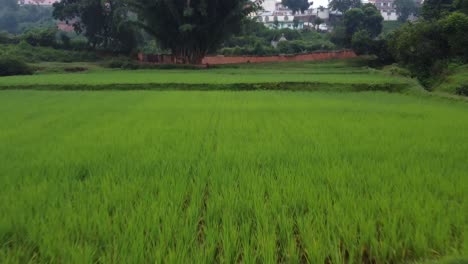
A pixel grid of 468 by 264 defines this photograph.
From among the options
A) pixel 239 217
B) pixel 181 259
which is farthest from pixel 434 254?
pixel 181 259

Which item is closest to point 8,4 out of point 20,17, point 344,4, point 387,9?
point 20,17

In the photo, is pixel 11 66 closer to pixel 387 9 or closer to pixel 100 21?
pixel 100 21

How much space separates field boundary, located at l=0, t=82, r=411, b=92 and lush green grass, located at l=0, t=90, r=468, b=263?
756 cm

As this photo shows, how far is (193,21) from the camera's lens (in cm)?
2739

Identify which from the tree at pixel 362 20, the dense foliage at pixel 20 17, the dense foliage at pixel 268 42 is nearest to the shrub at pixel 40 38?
the dense foliage at pixel 268 42

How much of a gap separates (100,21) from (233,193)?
107ft

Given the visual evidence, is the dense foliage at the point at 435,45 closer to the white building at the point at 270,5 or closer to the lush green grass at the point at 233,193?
the lush green grass at the point at 233,193

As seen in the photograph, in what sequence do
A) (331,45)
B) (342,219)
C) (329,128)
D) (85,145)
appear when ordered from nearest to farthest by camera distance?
(342,219) < (85,145) < (329,128) < (331,45)

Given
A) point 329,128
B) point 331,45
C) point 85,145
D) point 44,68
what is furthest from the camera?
point 331,45

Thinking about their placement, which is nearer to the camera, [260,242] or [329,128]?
[260,242]

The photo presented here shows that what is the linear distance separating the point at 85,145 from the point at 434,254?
12.5 ft

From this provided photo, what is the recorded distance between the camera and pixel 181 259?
6.39 ft

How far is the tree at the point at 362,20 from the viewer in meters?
41.7

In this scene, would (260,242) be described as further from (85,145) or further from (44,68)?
(44,68)
